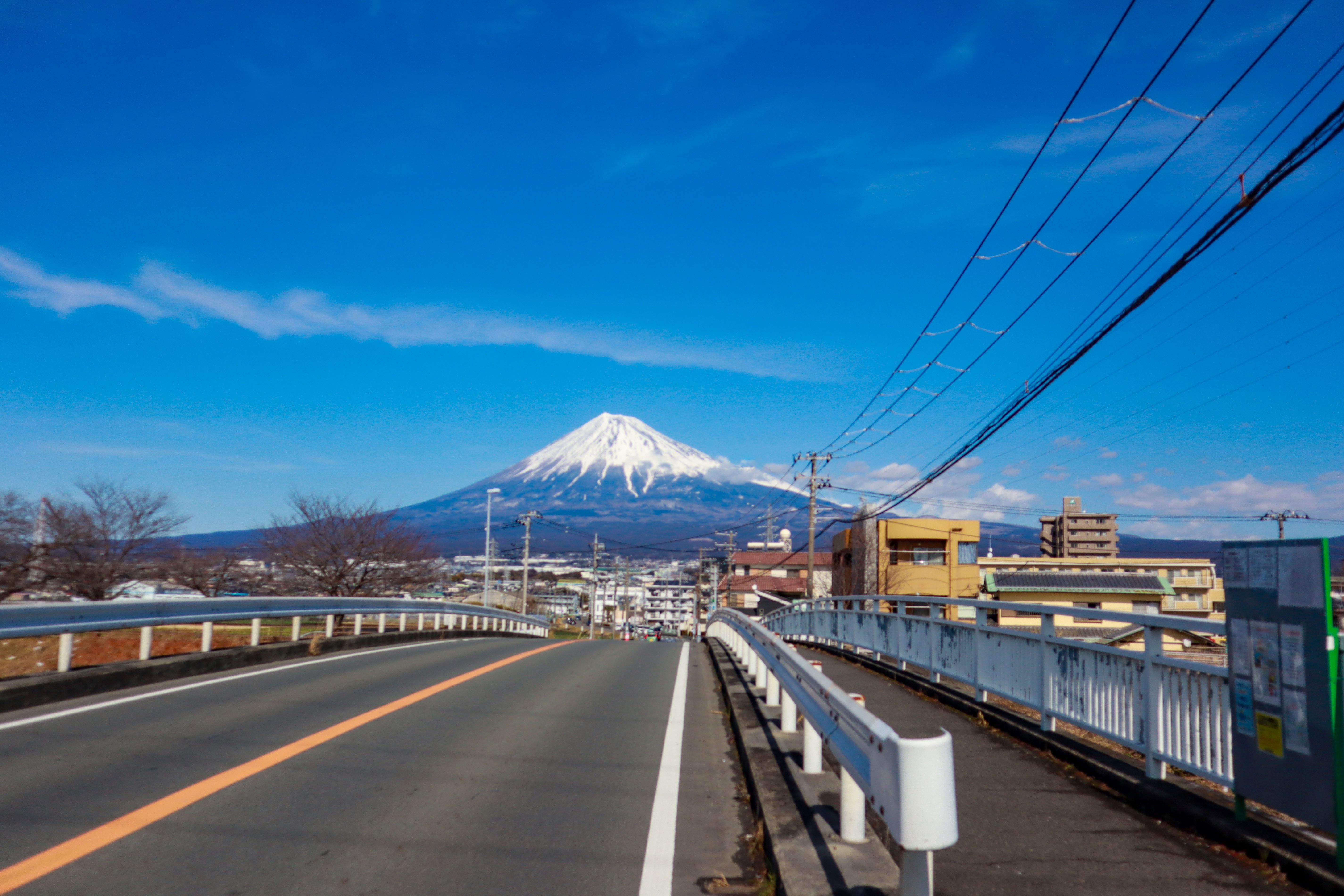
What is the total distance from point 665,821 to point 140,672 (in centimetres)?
758

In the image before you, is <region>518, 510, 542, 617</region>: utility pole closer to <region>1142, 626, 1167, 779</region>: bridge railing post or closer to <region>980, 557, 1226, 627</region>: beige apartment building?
<region>980, 557, 1226, 627</region>: beige apartment building

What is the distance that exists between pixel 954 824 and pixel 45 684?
904cm

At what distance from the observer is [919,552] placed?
182 feet

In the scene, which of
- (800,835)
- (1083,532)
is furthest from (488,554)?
(1083,532)

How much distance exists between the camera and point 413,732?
7656 mm

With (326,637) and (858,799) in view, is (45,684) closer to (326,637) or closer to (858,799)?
(326,637)

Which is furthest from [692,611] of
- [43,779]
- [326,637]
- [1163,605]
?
[43,779]

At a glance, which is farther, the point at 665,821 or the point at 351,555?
the point at 351,555

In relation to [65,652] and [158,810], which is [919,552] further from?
[158,810]

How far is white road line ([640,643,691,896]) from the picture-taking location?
4316 mm

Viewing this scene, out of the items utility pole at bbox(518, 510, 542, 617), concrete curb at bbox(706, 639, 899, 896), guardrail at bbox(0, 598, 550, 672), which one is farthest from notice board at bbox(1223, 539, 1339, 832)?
utility pole at bbox(518, 510, 542, 617)

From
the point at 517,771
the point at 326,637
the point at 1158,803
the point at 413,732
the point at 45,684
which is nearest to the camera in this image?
the point at 1158,803

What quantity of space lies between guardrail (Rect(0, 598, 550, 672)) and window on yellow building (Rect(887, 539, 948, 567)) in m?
41.4

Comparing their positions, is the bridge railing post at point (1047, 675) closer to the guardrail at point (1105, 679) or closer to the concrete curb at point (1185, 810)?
the guardrail at point (1105, 679)
